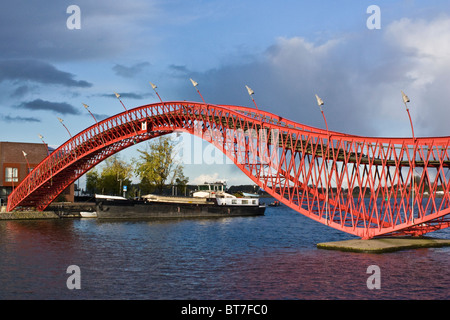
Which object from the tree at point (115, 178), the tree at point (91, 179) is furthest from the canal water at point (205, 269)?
the tree at point (91, 179)

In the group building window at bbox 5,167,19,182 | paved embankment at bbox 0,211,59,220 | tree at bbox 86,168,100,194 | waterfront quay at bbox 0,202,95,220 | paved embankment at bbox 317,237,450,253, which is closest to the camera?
paved embankment at bbox 317,237,450,253

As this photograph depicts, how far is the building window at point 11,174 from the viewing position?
99125 mm

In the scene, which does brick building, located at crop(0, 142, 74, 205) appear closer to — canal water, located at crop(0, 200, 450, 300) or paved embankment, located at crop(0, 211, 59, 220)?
paved embankment, located at crop(0, 211, 59, 220)

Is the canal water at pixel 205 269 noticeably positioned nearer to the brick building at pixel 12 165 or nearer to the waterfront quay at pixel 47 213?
the waterfront quay at pixel 47 213

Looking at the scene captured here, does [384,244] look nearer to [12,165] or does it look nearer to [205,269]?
[205,269]

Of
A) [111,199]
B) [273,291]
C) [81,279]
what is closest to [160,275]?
[81,279]

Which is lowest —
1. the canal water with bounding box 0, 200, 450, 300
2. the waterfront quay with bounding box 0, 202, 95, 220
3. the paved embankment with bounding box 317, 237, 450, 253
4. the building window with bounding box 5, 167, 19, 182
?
the canal water with bounding box 0, 200, 450, 300

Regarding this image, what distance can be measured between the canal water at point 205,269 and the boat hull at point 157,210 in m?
27.2

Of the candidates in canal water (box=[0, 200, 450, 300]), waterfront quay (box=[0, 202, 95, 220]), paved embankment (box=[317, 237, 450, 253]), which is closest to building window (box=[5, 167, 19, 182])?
waterfront quay (box=[0, 202, 95, 220])

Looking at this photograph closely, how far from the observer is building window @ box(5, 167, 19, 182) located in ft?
325

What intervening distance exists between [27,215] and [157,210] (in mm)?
21694

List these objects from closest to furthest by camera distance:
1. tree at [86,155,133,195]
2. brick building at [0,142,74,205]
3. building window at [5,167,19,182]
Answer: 1. brick building at [0,142,74,205]
2. building window at [5,167,19,182]
3. tree at [86,155,133,195]

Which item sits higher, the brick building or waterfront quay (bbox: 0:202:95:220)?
the brick building

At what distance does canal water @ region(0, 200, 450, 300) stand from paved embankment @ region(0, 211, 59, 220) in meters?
25.5
